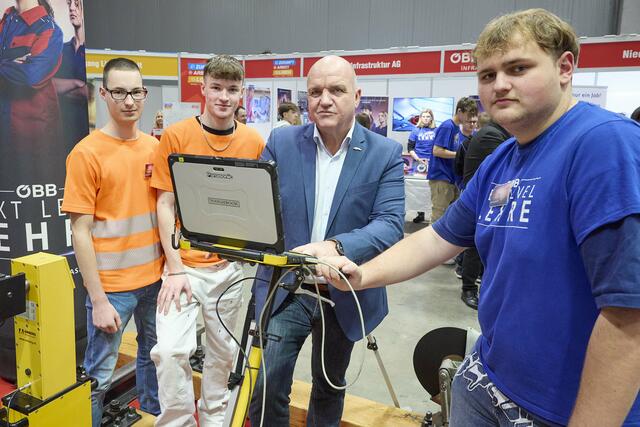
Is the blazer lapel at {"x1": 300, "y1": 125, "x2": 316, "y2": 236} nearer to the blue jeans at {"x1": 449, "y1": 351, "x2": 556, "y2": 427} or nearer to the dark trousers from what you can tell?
the blue jeans at {"x1": 449, "y1": 351, "x2": 556, "y2": 427}

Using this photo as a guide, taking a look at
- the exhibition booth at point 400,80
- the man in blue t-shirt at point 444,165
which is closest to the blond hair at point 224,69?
the exhibition booth at point 400,80

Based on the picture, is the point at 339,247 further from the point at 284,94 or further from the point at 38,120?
the point at 284,94

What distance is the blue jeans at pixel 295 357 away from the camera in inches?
64.1

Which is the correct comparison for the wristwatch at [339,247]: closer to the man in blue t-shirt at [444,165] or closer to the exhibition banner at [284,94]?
the man in blue t-shirt at [444,165]

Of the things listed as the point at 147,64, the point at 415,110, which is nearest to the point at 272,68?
the point at 415,110

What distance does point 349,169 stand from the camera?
1691 mm

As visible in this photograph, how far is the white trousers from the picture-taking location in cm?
191

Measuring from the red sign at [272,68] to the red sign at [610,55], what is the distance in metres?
4.13

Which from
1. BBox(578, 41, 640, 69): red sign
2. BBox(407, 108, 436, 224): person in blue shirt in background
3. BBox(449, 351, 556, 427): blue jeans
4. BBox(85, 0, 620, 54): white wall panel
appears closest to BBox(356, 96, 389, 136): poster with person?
BBox(407, 108, 436, 224): person in blue shirt in background

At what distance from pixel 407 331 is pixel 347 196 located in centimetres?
248

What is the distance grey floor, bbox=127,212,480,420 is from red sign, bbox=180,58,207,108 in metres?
4.11

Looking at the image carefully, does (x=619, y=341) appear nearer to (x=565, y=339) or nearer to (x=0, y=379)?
(x=565, y=339)

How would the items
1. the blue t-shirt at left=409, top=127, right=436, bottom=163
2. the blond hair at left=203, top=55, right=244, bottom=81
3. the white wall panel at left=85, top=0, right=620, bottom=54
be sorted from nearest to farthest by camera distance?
the blond hair at left=203, top=55, right=244, bottom=81
the blue t-shirt at left=409, top=127, right=436, bottom=163
the white wall panel at left=85, top=0, right=620, bottom=54

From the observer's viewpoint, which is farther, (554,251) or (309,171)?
(309,171)
